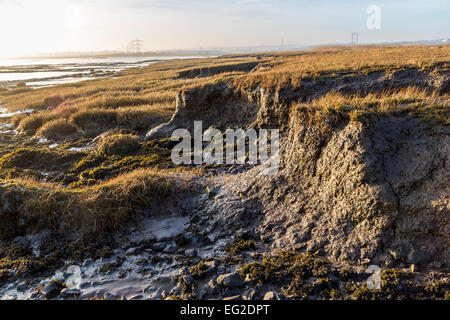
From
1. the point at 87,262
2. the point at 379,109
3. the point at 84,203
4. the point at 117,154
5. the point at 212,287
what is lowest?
the point at 87,262

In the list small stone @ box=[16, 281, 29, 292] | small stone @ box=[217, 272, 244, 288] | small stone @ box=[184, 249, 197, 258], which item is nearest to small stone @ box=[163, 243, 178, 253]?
small stone @ box=[184, 249, 197, 258]

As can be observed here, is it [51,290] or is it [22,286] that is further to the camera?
[22,286]

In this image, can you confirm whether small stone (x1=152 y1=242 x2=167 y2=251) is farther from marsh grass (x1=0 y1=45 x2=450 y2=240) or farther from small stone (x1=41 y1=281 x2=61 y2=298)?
small stone (x1=41 y1=281 x2=61 y2=298)

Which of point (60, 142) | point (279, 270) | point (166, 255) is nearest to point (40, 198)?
point (166, 255)

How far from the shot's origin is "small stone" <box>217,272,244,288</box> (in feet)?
18.6

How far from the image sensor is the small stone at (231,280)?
567cm

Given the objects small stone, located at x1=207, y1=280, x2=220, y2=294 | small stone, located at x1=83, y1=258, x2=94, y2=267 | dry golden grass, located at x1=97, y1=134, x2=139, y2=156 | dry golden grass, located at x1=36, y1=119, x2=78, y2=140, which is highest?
dry golden grass, located at x1=36, y1=119, x2=78, y2=140

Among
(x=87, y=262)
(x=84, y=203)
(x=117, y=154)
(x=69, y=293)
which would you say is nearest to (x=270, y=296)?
(x=69, y=293)

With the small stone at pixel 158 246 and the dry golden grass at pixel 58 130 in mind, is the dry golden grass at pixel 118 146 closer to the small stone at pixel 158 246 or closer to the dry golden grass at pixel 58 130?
the dry golden grass at pixel 58 130

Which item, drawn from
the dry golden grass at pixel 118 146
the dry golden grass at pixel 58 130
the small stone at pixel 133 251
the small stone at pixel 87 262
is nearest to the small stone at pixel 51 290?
the small stone at pixel 87 262

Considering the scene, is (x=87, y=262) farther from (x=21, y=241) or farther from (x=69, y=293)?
(x=21, y=241)

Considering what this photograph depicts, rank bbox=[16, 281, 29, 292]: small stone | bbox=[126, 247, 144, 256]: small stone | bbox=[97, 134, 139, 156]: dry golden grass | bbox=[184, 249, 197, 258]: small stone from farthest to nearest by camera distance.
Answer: bbox=[97, 134, 139, 156]: dry golden grass < bbox=[126, 247, 144, 256]: small stone < bbox=[184, 249, 197, 258]: small stone < bbox=[16, 281, 29, 292]: small stone

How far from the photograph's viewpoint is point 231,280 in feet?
18.7

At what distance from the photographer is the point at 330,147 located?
23.4 ft
